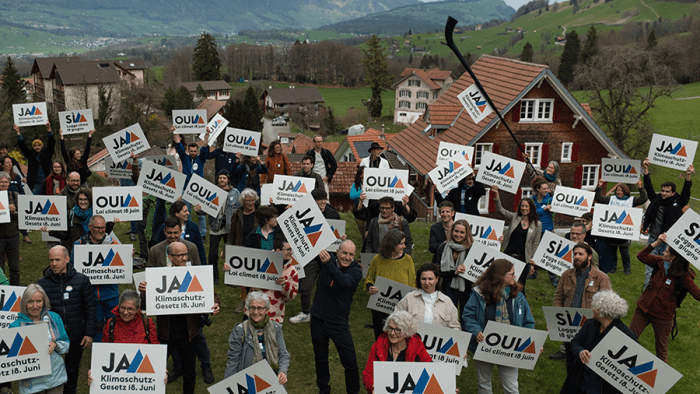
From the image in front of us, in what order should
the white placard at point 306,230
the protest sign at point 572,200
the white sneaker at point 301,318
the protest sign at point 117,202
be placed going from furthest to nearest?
the protest sign at point 572,200, the white sneaker at point 301,318, the protest sign at point 117,202, the white placard at point 306,230

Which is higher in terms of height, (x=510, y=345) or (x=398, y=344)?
(x=398, y=344)

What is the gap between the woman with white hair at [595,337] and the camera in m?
6.20

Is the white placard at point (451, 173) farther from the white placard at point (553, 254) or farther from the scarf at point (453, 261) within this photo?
the scarf at point (453, 261)

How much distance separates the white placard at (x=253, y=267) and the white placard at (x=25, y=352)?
8.19 feet

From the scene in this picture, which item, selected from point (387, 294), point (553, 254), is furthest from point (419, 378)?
point (553, 254)

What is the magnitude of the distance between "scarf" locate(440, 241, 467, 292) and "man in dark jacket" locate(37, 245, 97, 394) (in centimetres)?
493

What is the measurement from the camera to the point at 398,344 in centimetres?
597

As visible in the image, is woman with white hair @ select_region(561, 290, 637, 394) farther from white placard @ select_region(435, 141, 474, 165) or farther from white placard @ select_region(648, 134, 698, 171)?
white placard @ select_region(648, 134, 698, 171)

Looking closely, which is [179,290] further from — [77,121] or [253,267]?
[77,121]

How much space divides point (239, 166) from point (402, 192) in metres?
4.39

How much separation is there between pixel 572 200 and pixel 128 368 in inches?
370

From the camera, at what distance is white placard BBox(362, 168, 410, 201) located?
10.3 m

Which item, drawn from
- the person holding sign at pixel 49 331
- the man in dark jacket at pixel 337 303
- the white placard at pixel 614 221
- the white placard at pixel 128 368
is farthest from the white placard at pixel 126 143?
the white placard at pixel 614 221

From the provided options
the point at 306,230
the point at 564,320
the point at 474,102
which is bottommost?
the point at 564,320
